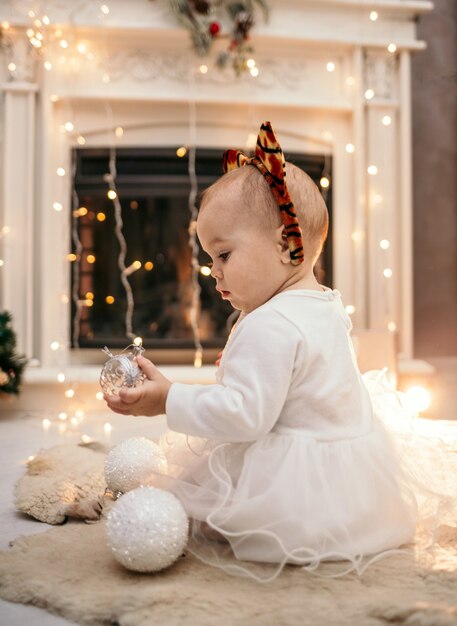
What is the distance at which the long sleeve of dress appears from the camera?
0.87m

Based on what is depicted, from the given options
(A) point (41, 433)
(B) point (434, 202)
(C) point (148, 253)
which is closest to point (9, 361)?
(A) point (41, 433)

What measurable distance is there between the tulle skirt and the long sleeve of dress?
0.18 ft

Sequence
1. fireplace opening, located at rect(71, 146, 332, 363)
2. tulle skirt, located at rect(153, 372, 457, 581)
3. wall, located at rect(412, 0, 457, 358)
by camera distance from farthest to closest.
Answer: wall, located at rect(412, 0, 457, 358) < fireplace opening, located at rect(71, 146, 332, 363) < tulle skirt, located at rect(153, 372, 457, 581)

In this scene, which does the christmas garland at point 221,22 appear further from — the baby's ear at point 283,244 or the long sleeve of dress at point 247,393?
the long sleeve of dress at point 247,393

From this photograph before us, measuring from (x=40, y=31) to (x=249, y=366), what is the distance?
208 cm

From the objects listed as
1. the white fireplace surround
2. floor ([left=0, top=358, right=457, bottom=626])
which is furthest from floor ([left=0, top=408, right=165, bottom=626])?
the white fireplace surround

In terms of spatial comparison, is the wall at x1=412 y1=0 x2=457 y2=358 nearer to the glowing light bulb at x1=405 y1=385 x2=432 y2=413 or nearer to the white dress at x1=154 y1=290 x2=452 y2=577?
the glowing light bulb at x1=405 y1=385 x2=432 y2=413

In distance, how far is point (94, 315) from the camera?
108 inches

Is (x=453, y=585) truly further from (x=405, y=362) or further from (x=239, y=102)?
(x=239, y=102)

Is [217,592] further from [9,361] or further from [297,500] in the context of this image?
[9,361]

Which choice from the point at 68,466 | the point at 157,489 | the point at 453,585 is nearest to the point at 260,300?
the point at 157,489

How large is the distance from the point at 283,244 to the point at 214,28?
5.98 ft

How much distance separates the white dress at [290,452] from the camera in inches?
34.4

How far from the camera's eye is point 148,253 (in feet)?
9.30
